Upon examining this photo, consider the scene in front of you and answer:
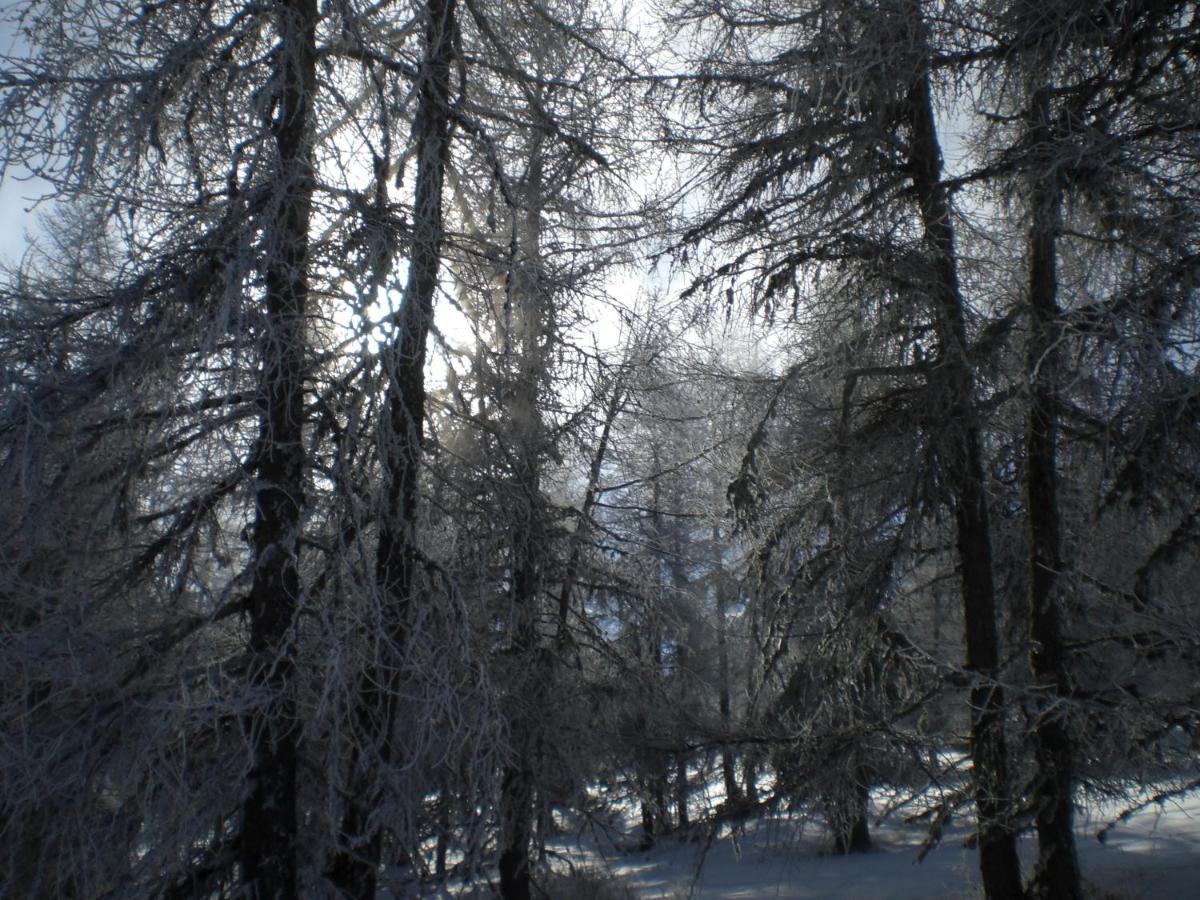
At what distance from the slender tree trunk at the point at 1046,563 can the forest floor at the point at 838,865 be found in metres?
0.58

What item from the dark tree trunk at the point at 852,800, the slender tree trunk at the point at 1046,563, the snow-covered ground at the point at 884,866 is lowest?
the snow-covered ground at the point at 884,866

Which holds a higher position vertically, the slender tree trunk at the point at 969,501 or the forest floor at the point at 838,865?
the slender tree trunk at the point at 969,501

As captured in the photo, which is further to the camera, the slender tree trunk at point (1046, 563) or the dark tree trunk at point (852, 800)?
the dark tree trunk at point (852, 800)

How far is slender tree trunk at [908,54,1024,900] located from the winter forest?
40 mm

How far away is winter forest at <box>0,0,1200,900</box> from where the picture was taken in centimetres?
476

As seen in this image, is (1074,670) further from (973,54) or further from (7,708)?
(7,708)

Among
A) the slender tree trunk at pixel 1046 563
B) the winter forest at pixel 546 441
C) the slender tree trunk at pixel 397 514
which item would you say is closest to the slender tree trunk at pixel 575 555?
the winter forest at pixel 546 441

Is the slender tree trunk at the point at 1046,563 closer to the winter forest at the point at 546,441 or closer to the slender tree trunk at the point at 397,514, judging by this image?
the winter forest at the point at 546,441

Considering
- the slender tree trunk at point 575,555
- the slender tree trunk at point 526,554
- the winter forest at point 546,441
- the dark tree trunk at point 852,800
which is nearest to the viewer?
the winter forest at point 546,441

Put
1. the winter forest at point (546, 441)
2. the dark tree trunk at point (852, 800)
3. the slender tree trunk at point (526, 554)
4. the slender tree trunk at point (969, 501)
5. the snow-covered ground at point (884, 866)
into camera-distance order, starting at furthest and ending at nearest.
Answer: the snow-covered ground at point (884, 866), the dark tree trunk at point (852, 800), the slender tree trunk at point (526, 554), the slender tree trunk at point (969, 501), the winter forest at point (546, 441)

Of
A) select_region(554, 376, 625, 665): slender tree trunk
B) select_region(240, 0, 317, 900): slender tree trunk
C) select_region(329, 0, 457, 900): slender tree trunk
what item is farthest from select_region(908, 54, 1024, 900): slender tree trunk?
select_region(240, 0, 317, 900): slender tree trunk

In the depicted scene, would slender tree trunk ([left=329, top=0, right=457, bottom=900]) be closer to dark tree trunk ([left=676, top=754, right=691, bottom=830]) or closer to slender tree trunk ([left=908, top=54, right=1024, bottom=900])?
dark tree trunk ([left=676, top=754, right=691, bottom=830])

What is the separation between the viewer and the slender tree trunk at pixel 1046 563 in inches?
230

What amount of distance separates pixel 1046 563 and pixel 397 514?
15.7 feet
